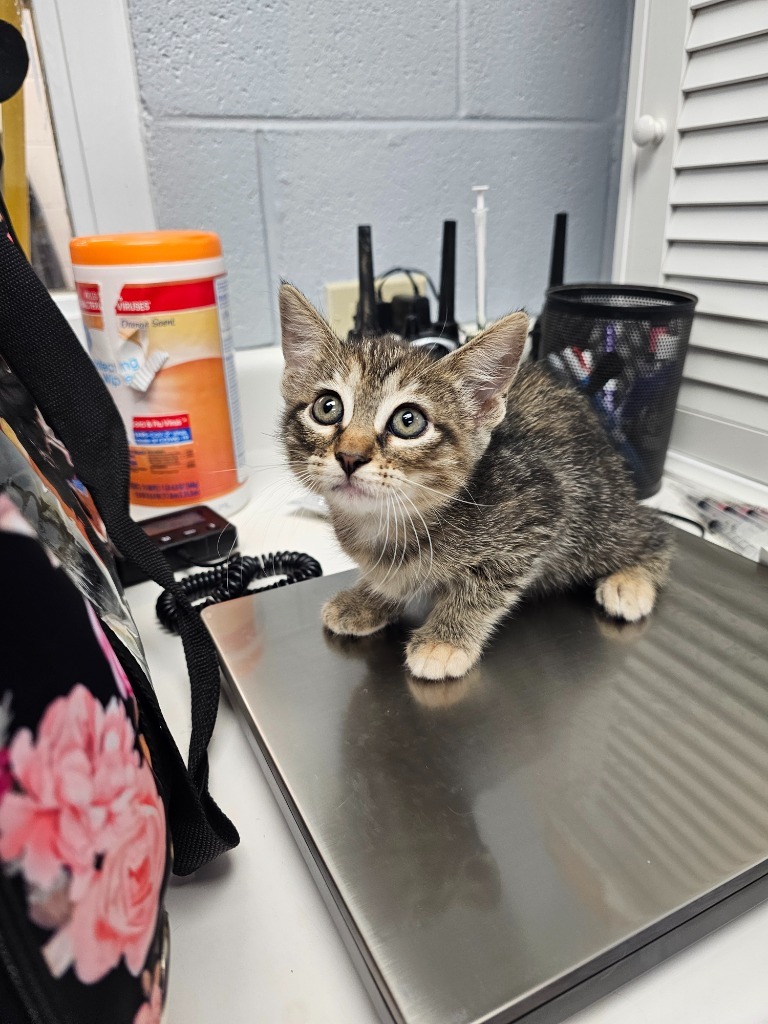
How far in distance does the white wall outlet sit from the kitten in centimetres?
50

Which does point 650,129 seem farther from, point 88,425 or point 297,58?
point 88,425

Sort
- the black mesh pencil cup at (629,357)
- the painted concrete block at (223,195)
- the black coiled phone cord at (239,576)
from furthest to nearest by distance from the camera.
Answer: the painted concrete block at (223,195) → the black mesh pencil cup at (629,357) → the black coiled phone cord at (239,576)

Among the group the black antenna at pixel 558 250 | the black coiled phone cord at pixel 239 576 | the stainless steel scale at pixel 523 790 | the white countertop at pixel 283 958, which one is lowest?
the white countertop at pixel 283 958

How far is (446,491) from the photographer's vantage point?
0.64m

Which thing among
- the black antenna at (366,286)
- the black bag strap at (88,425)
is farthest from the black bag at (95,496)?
the black antenna at (366,286)

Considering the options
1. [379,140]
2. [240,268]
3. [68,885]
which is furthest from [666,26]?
[68,885]

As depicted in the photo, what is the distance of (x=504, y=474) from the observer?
69 cm

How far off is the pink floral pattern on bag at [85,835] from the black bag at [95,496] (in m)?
0.04

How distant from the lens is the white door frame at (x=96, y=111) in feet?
3.09

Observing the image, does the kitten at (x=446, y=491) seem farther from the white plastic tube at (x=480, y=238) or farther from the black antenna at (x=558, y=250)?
the black antenna at (x=558, y=250)

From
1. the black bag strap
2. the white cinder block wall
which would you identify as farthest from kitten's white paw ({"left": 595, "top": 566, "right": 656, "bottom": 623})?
the white cinder block wall

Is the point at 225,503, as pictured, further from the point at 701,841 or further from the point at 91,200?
the point at 701,841

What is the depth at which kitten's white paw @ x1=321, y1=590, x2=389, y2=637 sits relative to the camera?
688 mm

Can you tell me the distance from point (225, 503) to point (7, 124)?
523 millimetres
